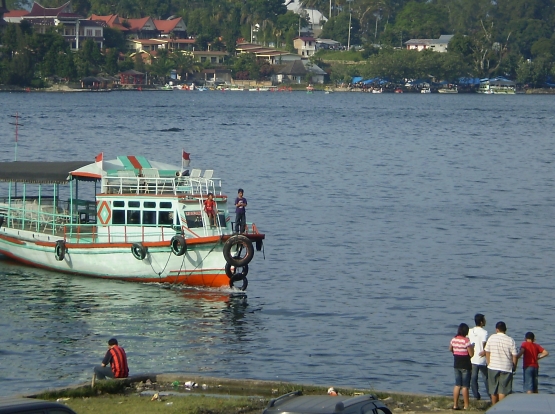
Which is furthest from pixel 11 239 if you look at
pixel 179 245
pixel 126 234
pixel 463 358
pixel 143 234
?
pixel 463 358

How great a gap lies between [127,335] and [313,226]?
22.1 metres

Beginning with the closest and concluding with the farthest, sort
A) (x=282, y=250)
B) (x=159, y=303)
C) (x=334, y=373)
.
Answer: (x=334, y=373)
(x=159, y=303)
(x=282, y=250)

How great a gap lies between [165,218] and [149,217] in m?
0.55

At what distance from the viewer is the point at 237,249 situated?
34406 millimetres

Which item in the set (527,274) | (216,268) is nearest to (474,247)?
(527,274)

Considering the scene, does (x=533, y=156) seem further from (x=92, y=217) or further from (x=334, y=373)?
(x=334, y=373)

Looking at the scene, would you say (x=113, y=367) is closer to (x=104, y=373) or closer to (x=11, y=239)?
(x=104, y=373)

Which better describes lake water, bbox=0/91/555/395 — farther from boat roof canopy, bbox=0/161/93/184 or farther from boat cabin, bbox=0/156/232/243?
boat roof canopy, bbox=0/161/93/184

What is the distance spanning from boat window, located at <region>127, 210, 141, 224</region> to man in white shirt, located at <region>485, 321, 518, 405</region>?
18079 millimetres

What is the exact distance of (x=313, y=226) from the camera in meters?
51.0

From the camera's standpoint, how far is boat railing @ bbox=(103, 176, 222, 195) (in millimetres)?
36469

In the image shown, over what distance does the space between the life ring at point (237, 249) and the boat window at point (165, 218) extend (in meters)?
2.70

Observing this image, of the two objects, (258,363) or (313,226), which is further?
(313,226)

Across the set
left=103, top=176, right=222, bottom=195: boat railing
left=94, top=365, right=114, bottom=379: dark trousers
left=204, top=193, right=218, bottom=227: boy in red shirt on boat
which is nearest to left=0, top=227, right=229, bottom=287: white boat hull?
left=204, top=193, right=218, bottom=227: boy in red shirt on boat
